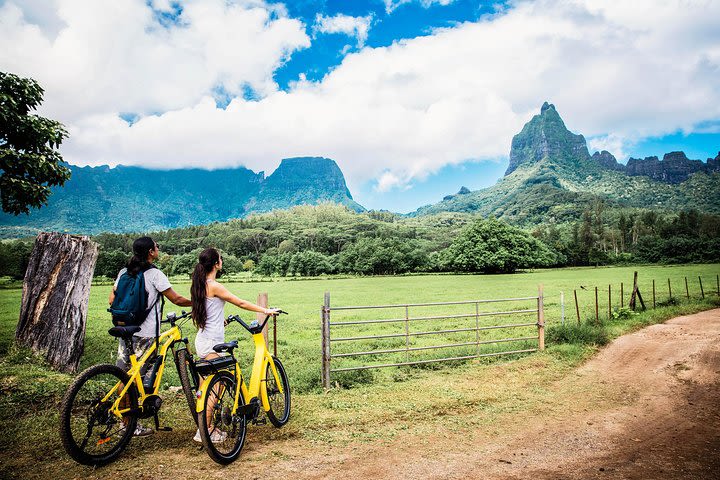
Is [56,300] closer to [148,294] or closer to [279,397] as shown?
[148,294]

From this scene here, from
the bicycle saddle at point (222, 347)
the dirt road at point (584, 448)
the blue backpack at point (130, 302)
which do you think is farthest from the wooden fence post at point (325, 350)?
the blue backpack at point (130, 302)

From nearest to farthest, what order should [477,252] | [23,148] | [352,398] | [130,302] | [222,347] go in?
[222,347] < [130,302] < [352,398] < [23,148] < [477,252]

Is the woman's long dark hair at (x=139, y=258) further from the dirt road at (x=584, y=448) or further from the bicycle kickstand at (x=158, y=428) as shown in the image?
the dirt road at (x=584, y=448)

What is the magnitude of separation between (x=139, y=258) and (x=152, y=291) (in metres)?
0.47

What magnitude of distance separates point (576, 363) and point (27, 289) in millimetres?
12165

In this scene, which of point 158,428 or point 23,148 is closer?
point 158,428

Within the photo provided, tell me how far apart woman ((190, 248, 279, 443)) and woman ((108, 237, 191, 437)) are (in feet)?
0.81

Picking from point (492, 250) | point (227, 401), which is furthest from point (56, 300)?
point (492, 250)

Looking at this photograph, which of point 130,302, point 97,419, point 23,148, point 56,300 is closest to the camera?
point 97,419

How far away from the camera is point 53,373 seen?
264 inches

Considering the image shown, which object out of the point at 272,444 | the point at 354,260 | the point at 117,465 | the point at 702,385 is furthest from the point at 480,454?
the point at 354,260

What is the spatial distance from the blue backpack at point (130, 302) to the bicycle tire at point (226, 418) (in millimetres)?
1366

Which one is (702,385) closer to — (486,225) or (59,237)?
(59,237)

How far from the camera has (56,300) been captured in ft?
24.2
